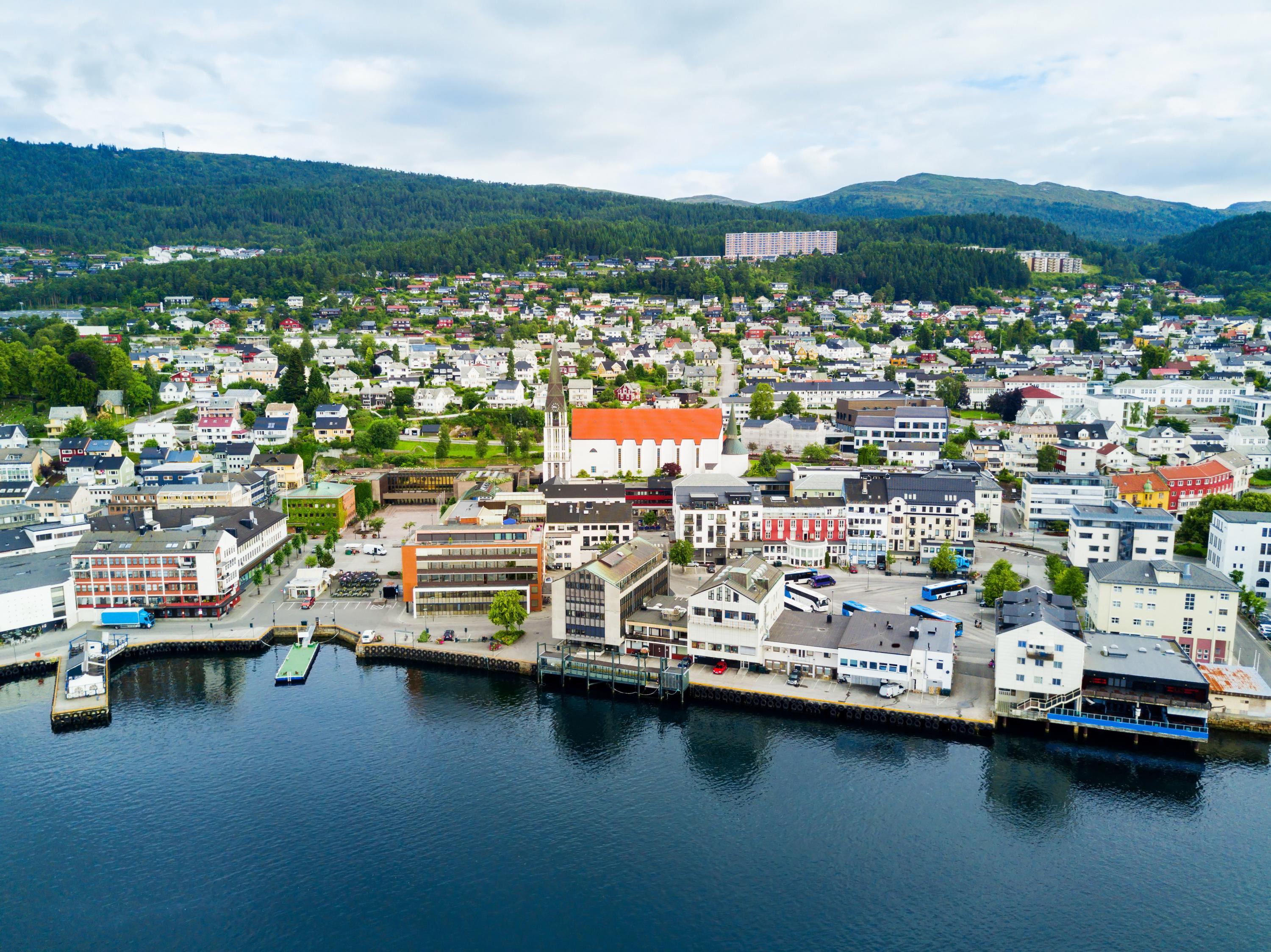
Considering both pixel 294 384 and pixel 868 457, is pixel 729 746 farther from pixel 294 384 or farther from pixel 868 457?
pixel 294 384

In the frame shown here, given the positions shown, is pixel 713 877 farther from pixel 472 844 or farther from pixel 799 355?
pixel 799 355

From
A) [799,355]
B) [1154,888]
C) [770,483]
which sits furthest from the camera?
[799,355]

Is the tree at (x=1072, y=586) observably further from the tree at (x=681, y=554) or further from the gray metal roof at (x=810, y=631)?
the tree at (x=681, y=554)

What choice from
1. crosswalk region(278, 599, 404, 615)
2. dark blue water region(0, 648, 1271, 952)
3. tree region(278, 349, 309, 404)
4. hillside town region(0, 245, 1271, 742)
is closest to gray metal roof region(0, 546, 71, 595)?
hillside town region(0, 245, 1271, 742)

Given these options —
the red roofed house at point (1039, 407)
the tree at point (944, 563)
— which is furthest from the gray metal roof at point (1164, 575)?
the red roofed house at point (1039, 407)

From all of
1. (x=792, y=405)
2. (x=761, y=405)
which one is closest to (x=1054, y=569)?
(x=761, y=405)

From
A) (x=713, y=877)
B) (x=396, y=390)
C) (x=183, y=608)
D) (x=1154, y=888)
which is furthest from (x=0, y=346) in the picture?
(x=1154, y=888)
